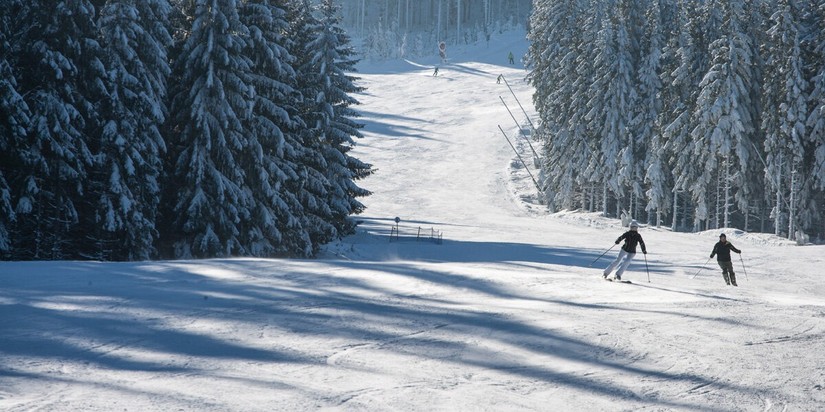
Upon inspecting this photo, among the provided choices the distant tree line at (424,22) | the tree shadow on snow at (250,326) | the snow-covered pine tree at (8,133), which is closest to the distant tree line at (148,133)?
the snow-covered pine tree at (8,133)

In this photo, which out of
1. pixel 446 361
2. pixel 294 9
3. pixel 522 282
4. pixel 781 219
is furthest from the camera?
pixel 781 219

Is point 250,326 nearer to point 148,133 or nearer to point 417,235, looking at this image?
point 148,133

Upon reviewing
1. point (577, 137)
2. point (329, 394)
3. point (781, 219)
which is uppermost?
point (577, 137)

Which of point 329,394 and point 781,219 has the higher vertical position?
point 781,219

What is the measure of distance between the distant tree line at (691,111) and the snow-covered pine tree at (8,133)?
35.2m

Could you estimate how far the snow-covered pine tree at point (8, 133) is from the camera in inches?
813

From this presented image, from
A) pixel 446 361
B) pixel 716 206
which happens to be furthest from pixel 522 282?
pixel 716 206

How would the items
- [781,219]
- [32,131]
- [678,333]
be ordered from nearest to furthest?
[678,333] → [32,131] → [781,219]

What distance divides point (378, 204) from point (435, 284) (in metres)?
41.3

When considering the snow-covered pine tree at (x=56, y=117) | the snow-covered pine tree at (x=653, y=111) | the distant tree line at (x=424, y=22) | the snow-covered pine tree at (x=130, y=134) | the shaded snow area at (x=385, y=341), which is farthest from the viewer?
the distant tree line at (x=424, y=22)

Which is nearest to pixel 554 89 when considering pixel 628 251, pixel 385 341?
pixel 628 251

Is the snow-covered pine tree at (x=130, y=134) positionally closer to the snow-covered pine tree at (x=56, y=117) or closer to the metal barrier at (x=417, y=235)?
the snow-covered pine tree at (x=56, y=117)

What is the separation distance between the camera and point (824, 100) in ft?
135

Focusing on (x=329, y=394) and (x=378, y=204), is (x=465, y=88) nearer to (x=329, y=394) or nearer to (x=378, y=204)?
(x=378, y=204)
